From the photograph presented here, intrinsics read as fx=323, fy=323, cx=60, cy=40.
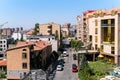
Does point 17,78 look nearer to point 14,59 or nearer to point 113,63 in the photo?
point 14,59

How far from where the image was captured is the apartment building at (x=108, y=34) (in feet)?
166

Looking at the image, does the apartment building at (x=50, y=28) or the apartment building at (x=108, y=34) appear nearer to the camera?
the apartment building at (x=108, y=34)

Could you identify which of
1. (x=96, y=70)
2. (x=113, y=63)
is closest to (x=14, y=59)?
(x=96, y=70)

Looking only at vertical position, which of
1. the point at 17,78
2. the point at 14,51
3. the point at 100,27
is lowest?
the point at 17,78

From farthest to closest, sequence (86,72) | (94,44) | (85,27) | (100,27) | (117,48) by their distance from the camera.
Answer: (85,27), (94,44), (100,27), (117,48), (86,72)

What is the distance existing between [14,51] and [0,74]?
4809 millimetres

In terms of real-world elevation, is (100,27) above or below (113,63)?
above

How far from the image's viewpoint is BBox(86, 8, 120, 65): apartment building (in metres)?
50.6

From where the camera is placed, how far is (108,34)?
5428 centimetres

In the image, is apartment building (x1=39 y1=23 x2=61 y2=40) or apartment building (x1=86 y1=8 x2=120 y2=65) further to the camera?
apartment building (x1=39 y1=23 x2=61 y2=40)

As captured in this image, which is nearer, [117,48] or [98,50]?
[117,48]

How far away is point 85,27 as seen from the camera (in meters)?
93.1

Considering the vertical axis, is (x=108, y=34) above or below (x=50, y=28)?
below

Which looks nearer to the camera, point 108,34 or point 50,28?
point 108,34
